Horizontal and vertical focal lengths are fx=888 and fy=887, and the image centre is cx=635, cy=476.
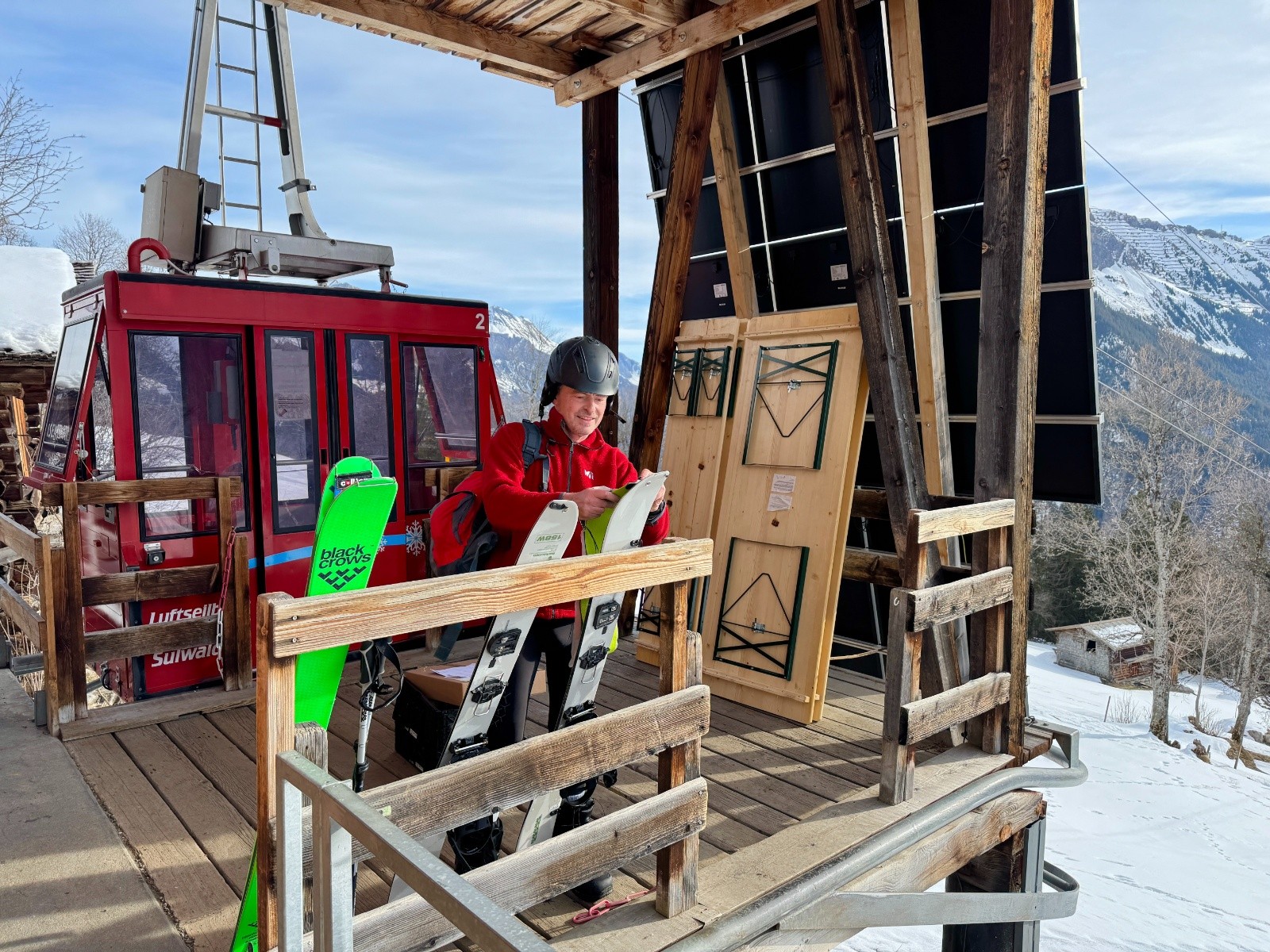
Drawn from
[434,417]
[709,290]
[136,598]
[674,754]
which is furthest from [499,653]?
[709,290]

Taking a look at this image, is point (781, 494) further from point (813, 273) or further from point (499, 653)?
point (499, 653)

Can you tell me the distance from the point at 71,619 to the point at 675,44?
440cm

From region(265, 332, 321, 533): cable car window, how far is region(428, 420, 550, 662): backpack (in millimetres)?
2588

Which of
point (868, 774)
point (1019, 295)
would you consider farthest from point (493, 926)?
point (1019, 295)

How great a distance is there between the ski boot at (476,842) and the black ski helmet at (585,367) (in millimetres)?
1492

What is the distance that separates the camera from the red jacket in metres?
2.93

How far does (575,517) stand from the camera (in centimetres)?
279

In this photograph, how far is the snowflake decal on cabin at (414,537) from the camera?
19.1ft

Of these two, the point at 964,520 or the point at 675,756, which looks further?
the point at 964,520

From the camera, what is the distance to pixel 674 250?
216 inches

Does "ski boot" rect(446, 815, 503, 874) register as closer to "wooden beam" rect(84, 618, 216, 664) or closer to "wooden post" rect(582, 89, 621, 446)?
"wooden beam" rect(84, 618, 216, 664)

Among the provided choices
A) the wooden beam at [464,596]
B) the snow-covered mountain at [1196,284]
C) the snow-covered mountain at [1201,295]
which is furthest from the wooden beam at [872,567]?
the snow-covered mountain at [1196,284]

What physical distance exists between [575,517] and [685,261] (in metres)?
3.18

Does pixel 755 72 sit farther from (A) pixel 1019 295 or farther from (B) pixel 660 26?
(A) pixel 1019 295
